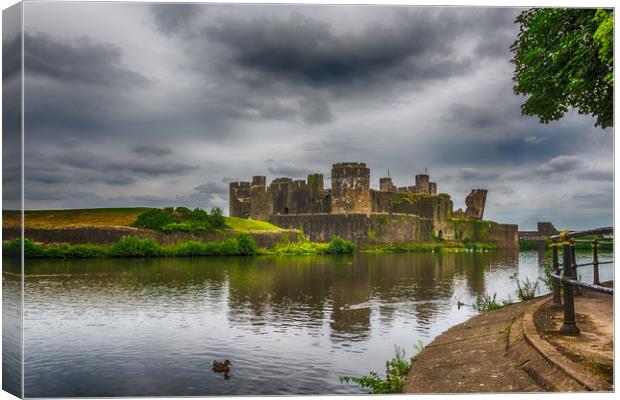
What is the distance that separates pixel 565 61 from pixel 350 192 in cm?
1460

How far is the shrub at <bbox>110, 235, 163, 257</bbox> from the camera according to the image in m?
14.1

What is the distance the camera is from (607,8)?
612cm

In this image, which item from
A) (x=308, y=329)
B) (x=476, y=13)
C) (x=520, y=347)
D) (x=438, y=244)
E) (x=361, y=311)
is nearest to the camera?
(x=520, y=347)

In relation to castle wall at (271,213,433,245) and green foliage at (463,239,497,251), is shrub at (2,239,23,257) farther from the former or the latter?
castle wall at (271,213,433,245)

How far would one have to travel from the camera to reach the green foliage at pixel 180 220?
1281 centimetres

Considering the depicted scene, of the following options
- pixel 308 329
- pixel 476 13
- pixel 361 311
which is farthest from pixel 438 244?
pixel 476 13

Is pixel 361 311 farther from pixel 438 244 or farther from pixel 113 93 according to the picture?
→ pixel 438 244

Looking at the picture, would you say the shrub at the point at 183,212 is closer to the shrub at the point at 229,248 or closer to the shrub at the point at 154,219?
the shrub at the point at 154,219

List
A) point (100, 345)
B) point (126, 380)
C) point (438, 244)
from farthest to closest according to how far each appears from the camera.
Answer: point (438, 244) < point (100, 345) < point (126, 380)

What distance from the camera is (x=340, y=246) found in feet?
61.9

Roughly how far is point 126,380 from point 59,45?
3.71 metres

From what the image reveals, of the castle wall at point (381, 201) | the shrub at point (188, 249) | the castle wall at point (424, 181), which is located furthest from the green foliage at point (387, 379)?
the castle wall at point (381, 201)

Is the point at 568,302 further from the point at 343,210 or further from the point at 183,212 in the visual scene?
the point at 343,210

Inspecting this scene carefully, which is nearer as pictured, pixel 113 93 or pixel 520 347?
pixel 520 347
